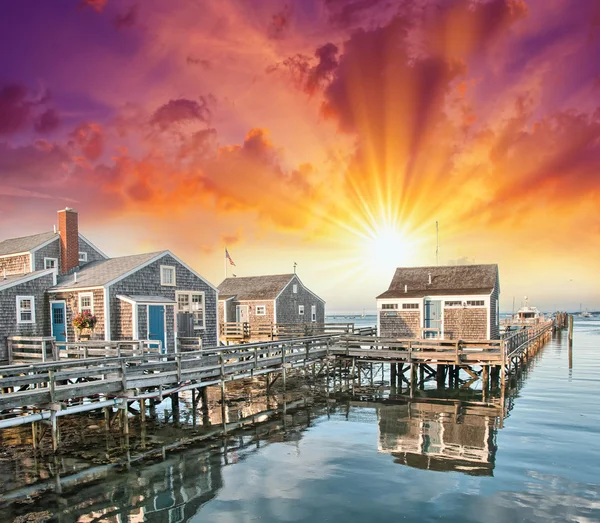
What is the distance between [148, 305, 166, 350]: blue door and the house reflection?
39.5 feet

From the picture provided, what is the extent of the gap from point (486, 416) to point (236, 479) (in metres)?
11.1

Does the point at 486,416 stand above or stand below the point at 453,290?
below

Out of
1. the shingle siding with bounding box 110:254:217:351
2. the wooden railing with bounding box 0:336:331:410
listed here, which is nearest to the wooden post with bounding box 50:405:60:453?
the wooden railing with bounding box 0:336:331:410

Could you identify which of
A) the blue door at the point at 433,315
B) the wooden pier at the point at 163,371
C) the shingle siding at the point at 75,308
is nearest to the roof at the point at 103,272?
the shingle siding at the point at 75,308

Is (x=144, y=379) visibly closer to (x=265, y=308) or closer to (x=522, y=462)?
(x=522, y=462)

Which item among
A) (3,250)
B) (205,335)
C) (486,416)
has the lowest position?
(486,416)

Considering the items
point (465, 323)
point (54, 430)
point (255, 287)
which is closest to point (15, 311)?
point (54, 430)

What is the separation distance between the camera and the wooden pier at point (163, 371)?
1400 cm

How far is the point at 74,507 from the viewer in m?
10.3

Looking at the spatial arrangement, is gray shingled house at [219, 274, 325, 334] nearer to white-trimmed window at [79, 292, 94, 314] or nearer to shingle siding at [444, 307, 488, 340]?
shingle siding at [444, 307, 488, 340]

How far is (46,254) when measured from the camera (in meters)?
30.6

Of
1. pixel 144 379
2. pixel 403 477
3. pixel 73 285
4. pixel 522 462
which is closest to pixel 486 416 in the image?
pixel 522 462

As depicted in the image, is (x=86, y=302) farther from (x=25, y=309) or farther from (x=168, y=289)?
(x=168, y=289)

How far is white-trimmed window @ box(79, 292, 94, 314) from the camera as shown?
2508cm
